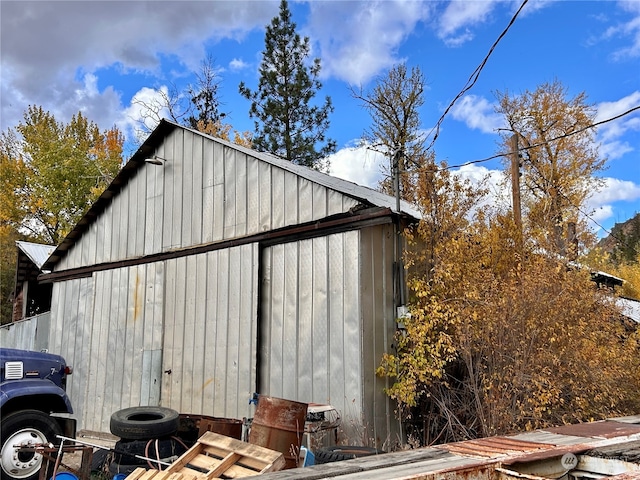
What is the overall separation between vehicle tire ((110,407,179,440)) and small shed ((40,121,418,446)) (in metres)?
1.84

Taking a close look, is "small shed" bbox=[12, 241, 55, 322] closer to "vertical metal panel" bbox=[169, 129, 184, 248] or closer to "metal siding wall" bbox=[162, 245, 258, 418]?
"vertical metal panel" bbox=[169, 129, 184, 248]

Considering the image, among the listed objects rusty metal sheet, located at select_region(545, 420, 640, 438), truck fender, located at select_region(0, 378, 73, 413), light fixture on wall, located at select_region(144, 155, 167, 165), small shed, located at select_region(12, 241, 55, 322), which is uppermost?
light fixture on wall, located at select_region(144, 155, 167, 165)

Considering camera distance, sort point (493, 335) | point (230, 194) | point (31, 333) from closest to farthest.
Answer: point (493, 335), point (230, 194), point (31, 333)

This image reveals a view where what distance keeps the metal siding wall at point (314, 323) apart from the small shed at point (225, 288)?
0.06 feet

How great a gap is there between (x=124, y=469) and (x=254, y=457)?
2.14 meters

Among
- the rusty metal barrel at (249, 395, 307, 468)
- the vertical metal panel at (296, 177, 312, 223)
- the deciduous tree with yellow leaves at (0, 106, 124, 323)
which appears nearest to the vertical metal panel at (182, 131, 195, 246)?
the vertical metal panel at (296, 177, 312, 223)

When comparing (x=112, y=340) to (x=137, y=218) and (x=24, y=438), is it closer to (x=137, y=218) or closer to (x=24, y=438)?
(x=137, y=218)

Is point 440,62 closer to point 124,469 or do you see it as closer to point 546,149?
point 124,469

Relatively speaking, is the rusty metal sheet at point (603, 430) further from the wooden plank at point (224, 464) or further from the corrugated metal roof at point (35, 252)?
the corrugated metal roof at point (35, 252)

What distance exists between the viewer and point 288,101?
2681cm

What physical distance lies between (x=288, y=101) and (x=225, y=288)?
19.0 meters

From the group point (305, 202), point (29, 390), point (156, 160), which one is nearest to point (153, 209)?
point (156, 160)

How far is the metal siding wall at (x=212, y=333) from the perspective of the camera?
8.89 meters

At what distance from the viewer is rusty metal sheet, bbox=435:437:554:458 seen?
375 cm
